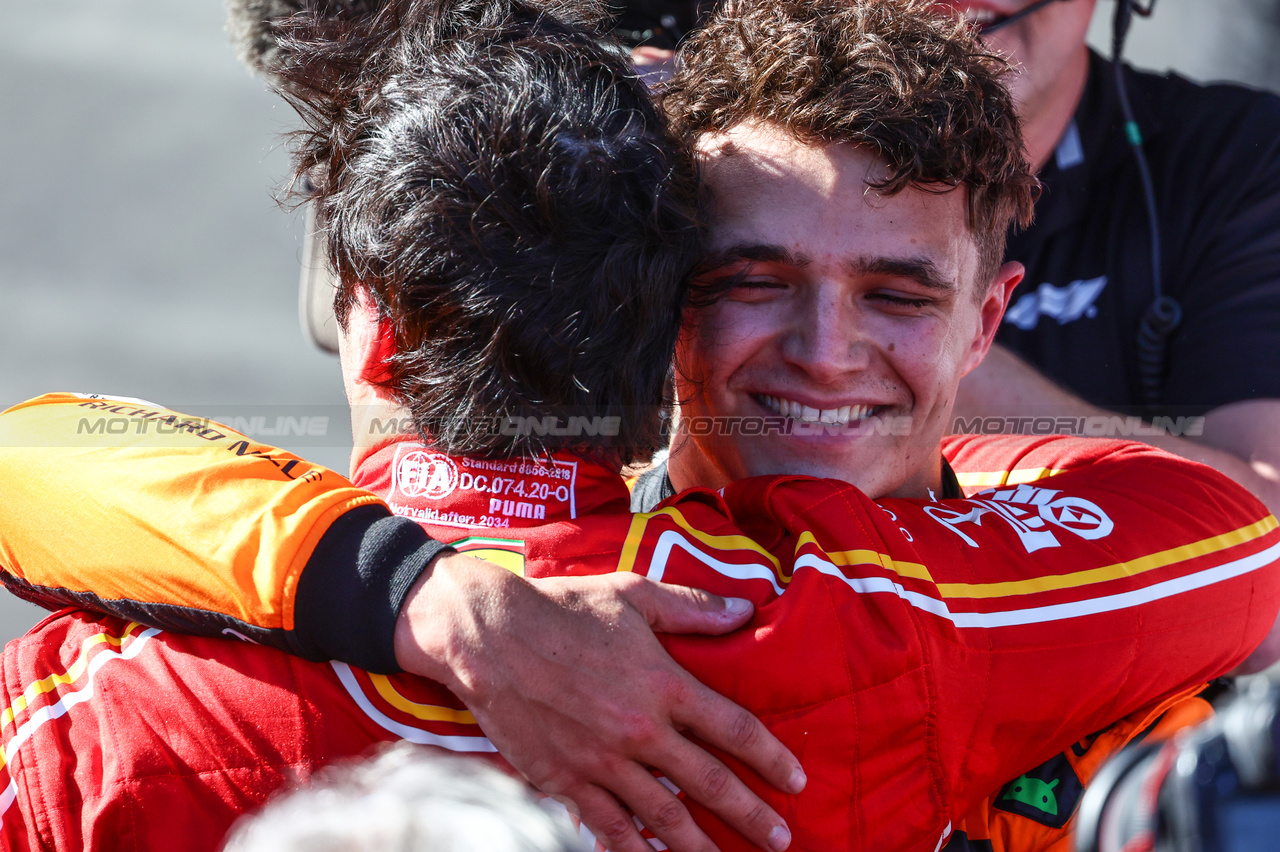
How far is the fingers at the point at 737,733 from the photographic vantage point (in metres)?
0.88

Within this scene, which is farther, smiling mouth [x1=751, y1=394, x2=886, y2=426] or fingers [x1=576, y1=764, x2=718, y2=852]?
smiling mouth [x1=751, y1=394, x2=886, y2=426]

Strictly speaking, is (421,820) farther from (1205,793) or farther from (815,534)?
(815,534)

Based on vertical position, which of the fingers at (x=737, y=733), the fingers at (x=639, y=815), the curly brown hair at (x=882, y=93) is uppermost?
the curly brown hair at (x=882, y=93)

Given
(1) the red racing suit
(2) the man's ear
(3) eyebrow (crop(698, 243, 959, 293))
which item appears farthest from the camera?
(2) the man's ear

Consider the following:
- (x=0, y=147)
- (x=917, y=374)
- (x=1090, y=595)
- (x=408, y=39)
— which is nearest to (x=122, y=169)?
(x=0, y=147)

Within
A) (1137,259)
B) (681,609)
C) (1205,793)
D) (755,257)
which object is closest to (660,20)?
(1137,259)

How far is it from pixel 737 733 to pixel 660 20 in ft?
5.70

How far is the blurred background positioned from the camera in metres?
3.09

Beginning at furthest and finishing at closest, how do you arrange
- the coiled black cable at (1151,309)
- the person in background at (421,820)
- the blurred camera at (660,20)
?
the blurred camera at (660,20)
the coiled black cable at (1151,309)
the person in background at (421,820)

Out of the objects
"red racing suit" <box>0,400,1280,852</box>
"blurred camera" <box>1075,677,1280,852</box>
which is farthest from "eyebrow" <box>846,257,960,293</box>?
"blurred camera" <box>1075,677,1280,852</box>

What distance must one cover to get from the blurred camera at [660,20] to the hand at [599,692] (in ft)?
5.16

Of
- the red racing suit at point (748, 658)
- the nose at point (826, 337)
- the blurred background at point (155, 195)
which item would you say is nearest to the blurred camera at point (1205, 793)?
the red racing suit at point (748, 658)

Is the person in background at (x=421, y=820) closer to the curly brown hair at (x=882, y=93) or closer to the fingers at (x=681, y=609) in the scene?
the fingers at (x=681, y=609)

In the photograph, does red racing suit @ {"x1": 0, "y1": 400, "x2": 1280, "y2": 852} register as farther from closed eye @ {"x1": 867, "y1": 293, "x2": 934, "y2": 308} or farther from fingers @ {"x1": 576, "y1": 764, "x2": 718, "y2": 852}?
closed eye @ {"x1": 867, "y1": 293, "x2": 934, "y2": 308}
